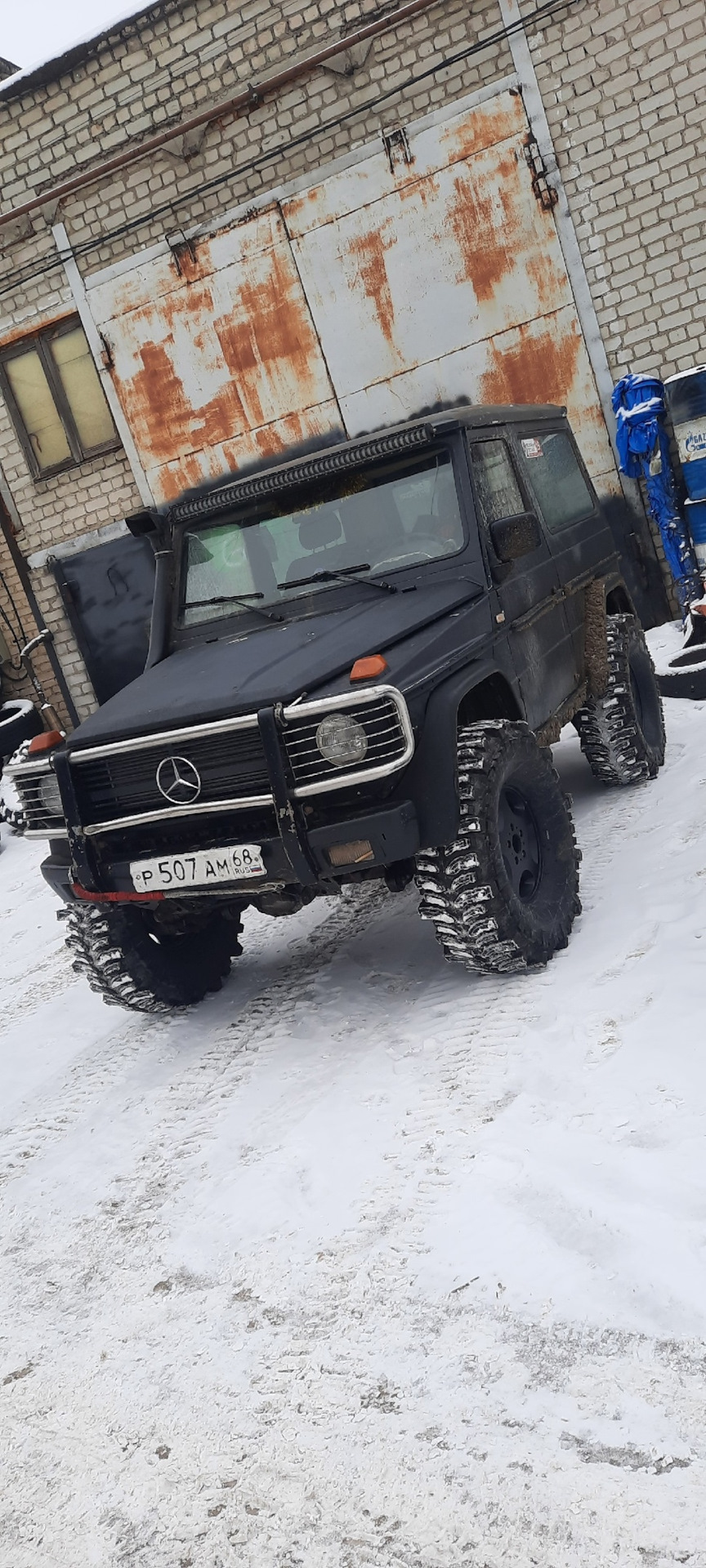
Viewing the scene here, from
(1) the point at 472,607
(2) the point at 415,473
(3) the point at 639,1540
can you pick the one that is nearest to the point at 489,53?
(2) the point at 415,473

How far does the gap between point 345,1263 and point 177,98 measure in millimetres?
10533

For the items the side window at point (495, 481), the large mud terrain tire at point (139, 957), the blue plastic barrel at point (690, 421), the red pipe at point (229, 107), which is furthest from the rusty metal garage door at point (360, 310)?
the large mud terrain tire at point (139, 957)

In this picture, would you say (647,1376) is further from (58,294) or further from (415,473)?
(58,294)

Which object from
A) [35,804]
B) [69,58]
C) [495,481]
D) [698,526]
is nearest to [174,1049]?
[35,804]

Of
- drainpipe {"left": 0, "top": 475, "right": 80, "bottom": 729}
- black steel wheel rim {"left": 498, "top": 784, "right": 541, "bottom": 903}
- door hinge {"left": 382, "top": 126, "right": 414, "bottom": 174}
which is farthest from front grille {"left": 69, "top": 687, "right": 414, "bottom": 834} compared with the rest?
drainpipe {"left": 0, "top": 475, "right": 80, "bottom": 729}

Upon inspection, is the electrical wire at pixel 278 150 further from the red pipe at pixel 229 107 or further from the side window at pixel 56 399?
the side window at pixel 56 399

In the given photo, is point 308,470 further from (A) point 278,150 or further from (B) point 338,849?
(A) point 278,150

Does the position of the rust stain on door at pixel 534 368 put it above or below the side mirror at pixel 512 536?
above

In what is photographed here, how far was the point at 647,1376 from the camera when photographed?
6.96 ft

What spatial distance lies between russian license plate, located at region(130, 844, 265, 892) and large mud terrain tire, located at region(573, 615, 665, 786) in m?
2.50

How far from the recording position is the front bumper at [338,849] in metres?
3.47

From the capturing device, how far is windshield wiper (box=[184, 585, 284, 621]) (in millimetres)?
4406

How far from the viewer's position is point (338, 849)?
140 inches

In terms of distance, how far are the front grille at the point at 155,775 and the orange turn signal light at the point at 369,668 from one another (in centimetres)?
37
